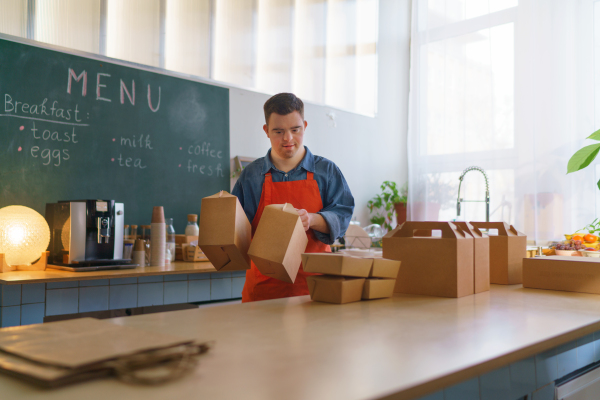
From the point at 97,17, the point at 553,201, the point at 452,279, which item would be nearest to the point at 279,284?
the point at 452,279

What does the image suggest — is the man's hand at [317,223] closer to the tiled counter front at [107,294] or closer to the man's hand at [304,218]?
the man's hand at [304,218]

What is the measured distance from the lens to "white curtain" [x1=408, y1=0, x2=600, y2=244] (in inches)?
157

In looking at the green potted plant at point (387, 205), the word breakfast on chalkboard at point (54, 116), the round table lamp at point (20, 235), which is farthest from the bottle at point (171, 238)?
the green potted plant at point (387, 205)

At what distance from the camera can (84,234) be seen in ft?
8.34

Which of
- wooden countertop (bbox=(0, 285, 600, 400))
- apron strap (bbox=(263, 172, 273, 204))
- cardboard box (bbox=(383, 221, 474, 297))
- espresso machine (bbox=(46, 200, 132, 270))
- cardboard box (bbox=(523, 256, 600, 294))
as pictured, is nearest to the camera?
wooden countertop (bbox=(0, 285, 600, 400))

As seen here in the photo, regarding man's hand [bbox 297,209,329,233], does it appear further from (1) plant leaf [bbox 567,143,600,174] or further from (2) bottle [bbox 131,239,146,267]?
(2) bottle [bbox 131,239,146,267]

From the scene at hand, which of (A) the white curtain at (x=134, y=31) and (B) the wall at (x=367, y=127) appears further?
(B) the wall at (x=367, y=127)

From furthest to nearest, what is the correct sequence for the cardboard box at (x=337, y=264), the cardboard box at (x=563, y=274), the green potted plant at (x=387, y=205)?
the green potted plant at (x=387, y=205)
the cardboard box at (x=563, y=274)
the cardboard box at (x=337, y=264)

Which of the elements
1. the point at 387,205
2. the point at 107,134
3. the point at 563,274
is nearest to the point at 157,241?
the point at 107,134

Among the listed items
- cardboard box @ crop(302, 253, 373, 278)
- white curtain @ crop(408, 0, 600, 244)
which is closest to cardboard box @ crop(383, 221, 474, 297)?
cardboard box @ crop(302, 253, 373, 278)

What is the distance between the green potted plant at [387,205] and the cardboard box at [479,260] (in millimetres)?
3444

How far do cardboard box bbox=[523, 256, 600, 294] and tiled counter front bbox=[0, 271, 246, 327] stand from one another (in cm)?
182

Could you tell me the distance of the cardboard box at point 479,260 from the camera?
1412 mm

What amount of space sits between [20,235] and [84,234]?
30 centimetres
